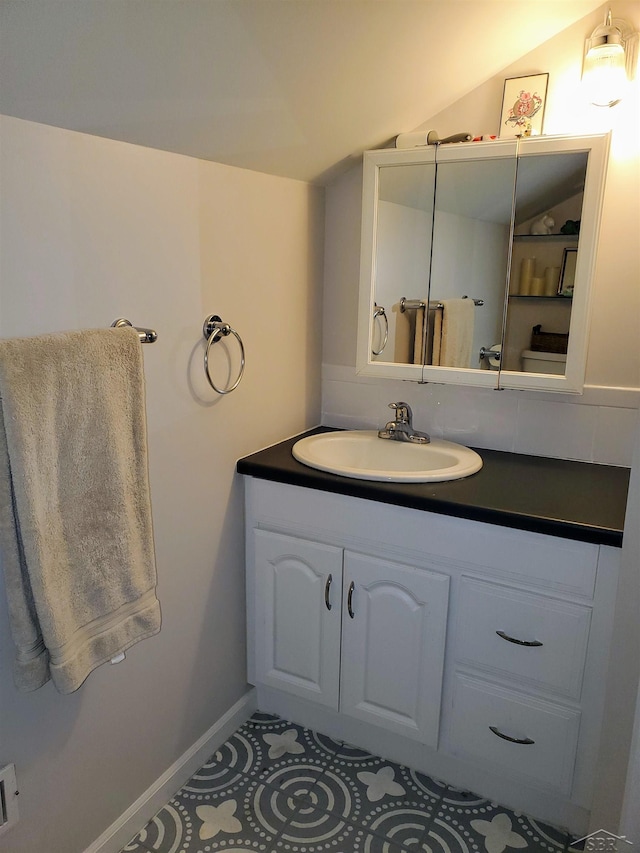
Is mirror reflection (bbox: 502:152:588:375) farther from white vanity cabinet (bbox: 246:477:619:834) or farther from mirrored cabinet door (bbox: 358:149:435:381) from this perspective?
white vanity cabinet (bbox: 246:477:619:834)

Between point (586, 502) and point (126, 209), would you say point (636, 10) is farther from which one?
point (126, 209)

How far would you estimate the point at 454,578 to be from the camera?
1.54m

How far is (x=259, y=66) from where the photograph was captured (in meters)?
1.26

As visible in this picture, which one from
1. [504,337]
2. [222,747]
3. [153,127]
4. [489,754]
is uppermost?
[153,127]

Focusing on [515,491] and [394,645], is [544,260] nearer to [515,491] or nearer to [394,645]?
[515,491]

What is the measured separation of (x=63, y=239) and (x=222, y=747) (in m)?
1.47

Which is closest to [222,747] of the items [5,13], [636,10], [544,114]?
[5,13]

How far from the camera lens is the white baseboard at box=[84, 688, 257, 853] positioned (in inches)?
59.4

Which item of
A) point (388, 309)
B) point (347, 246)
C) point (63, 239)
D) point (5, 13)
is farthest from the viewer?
point (347, 246)

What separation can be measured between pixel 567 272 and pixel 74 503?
132cm

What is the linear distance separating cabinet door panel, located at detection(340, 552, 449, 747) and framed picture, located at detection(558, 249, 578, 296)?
0.81 metres

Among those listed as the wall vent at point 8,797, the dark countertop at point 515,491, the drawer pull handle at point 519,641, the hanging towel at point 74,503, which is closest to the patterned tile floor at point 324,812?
the wall vent at point 8,797

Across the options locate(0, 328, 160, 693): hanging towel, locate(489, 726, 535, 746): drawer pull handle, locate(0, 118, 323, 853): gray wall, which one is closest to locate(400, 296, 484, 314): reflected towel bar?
locate(0, 118, 323, 853): gray wall

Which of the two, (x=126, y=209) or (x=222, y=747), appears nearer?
(x=126, y=209)
